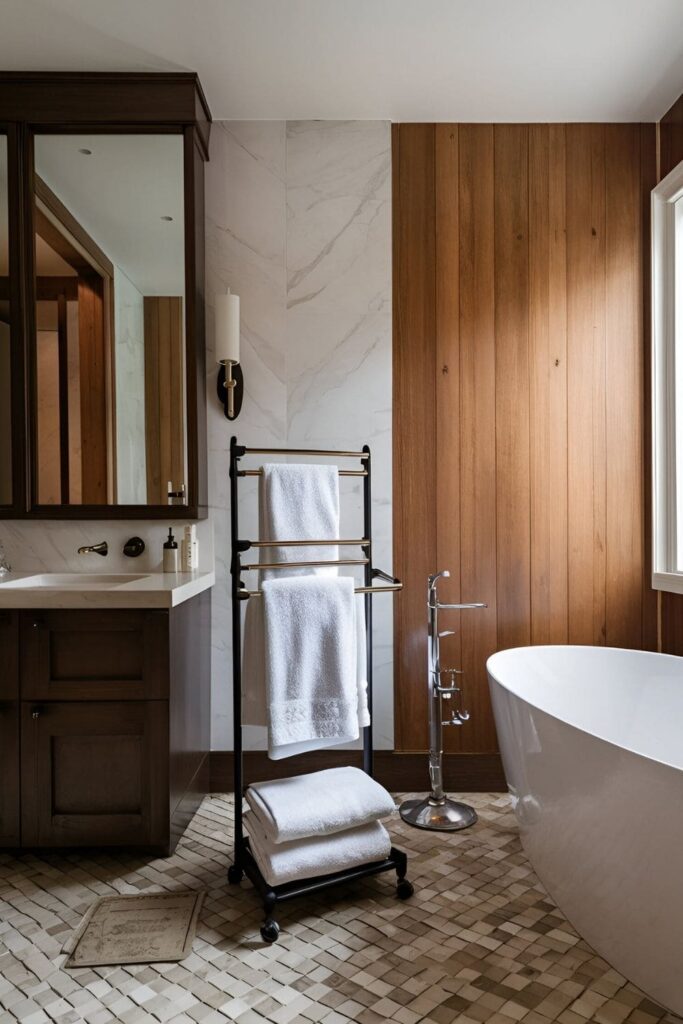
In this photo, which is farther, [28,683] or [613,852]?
[28,683]

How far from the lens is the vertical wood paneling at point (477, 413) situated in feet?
8.87

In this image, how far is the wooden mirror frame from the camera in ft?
8.07

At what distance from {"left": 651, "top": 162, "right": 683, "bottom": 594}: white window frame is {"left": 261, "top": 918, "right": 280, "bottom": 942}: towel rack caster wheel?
1.79m

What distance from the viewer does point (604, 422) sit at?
8.96ft

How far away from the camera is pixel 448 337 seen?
2711mm

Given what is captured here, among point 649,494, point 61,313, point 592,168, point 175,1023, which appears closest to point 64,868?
point 175,1023

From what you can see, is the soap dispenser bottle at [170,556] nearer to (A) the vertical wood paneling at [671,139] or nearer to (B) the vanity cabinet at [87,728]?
(B) the vanity cabinet at [87,728]

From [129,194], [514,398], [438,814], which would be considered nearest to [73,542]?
[129,194]

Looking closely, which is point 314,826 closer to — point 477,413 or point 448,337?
point 477,413

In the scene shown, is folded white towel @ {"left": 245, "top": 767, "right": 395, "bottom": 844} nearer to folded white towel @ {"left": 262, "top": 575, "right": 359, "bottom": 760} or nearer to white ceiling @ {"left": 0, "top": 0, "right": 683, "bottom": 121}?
folded white towel @ {"left": 262, "top": 575, "right": 359, "bottom": 760}

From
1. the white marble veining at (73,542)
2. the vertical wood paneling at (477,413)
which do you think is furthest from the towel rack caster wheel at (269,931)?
the white marble veining at (73,542)

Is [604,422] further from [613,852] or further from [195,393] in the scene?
[613,852]

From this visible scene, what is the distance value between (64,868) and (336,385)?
1827mm

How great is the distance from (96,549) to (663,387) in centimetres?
220
